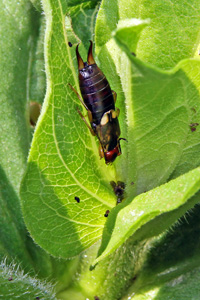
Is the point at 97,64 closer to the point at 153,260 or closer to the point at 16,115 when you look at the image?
the point at 16,115

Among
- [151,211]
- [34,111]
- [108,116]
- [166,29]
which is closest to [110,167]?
[108,116]

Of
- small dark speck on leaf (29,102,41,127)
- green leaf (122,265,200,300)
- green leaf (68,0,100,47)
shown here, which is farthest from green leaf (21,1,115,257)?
small dark speck on leaf (29,102,41,127)

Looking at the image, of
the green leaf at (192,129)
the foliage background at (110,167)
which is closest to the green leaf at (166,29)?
the foliage background at (110,167)

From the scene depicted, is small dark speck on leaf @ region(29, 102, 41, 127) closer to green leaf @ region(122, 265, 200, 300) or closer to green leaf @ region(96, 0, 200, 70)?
green leaf @ region(96, 0, 200, 70)

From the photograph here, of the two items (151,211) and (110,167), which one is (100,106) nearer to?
(110,167)

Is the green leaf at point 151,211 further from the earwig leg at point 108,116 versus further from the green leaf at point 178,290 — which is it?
the earwig leg at point 108,116

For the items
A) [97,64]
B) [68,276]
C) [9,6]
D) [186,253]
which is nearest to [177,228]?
[186,253]
